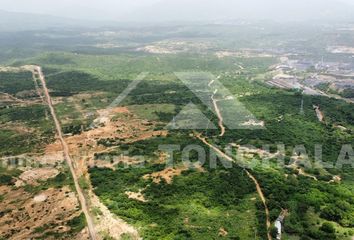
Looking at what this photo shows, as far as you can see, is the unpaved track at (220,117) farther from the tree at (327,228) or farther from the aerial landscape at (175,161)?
the tree at (327,228)

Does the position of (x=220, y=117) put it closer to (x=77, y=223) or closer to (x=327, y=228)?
(x=327, y=228)

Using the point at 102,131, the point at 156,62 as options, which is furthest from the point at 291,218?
the point at 156,62

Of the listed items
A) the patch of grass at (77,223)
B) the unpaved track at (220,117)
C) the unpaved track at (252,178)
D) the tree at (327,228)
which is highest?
the tree at (327,228)

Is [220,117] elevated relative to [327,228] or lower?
lower

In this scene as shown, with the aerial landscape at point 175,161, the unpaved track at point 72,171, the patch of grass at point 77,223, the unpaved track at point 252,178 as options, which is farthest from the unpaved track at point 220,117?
the patch of grass at point 77,223

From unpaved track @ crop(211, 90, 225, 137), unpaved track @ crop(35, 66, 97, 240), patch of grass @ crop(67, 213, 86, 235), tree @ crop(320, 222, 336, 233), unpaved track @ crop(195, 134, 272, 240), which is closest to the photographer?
tree @ crop(320, 222, 336, 233)

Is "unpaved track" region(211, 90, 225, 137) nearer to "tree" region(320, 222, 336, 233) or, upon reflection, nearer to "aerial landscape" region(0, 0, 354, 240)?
"aerial landscape" region(0, 0, 354, 240)

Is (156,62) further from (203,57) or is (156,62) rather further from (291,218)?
(291,218)

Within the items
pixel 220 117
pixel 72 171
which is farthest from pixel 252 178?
pixel 220 117

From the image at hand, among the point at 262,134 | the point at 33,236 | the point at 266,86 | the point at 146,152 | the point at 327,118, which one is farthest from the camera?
the point at 266,86

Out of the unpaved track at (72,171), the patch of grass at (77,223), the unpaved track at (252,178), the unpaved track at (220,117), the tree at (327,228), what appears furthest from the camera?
the unpaved track at (220,117)

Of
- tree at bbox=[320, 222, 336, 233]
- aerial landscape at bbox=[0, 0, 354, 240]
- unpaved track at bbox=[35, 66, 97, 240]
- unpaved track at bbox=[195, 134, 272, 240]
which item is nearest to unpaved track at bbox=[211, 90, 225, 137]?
aerial landscape at bbox=[0, 0, 354, 240]
